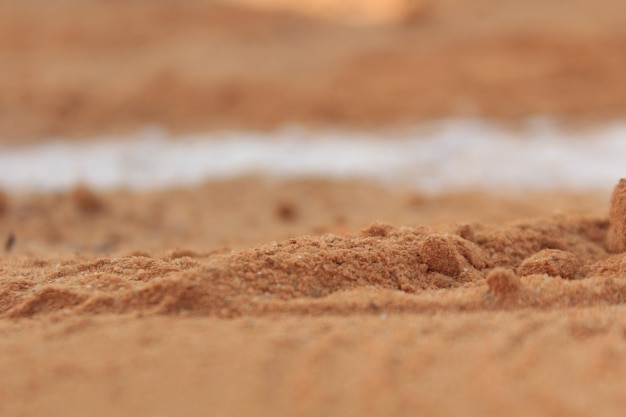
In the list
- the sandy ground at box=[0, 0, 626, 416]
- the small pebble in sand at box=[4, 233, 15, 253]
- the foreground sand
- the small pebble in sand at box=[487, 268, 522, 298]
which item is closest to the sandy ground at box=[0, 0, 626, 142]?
Answer: the sandy ground at box=[0, 0, 626, 416]

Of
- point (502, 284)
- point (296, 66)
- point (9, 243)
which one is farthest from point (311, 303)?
point (296, 66)

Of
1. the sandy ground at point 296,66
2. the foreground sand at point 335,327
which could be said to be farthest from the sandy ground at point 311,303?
the sandy ground at point 296,66

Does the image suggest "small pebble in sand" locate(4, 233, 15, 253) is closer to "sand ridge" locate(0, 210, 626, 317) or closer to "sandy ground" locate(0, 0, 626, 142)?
"sand ridge" locate(0, 210, 626, 317)

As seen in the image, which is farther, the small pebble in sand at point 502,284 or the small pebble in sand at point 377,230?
the small pebble in sand at point 377,230

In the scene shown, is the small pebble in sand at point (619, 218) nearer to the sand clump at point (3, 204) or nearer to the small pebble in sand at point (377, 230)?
the small pebble in sand at point (377, 230)

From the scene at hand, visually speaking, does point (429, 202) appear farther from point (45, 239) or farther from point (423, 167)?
point (45, 239)

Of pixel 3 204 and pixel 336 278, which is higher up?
pixel 3 204

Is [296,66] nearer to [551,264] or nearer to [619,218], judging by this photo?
[619,218]
